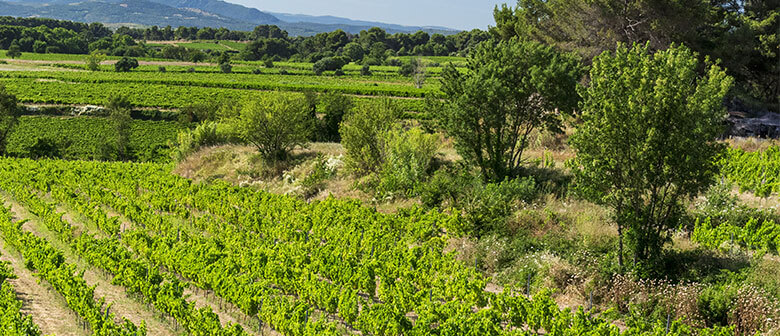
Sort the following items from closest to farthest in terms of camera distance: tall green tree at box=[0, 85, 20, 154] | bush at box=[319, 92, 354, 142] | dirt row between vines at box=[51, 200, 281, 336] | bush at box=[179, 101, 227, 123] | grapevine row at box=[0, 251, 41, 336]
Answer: grapevine row at box=[0, 251, 41, 336]
dirt row between vines at box=[51, 200, 281, 336]
bush at box=[319, 92, 354, 142]
tall green tree at box=[0, 85, 20, 154]
bush at box=[179, 101, 227, 123]

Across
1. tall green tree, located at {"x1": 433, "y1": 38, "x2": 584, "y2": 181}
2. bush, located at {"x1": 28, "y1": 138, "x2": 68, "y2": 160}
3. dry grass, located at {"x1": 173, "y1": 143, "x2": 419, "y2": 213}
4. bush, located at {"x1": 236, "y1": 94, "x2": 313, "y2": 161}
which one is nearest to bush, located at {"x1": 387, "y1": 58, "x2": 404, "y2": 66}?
bush, located at {"x1": 28, "y1": 138, "x2": 68, "y2": 160}

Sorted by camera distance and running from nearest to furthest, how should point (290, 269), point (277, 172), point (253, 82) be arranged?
point (290, 269) → point (277, 172) → point (253, 82)

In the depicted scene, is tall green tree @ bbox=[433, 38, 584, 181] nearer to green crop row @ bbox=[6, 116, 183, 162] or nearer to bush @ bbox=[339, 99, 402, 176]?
bush @ bbox=[339, 99, 402, 176]

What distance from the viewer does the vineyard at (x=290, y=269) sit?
37.0ft

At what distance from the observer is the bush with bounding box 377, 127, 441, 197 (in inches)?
899

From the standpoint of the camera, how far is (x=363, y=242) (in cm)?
1684

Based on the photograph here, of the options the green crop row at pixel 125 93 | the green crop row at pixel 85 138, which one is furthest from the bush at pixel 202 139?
the green crop row at pixel 125 93

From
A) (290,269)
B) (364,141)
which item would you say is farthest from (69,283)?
(364,141)

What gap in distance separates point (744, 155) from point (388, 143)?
14160mm

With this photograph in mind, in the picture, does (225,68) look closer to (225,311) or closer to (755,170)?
(755,170)

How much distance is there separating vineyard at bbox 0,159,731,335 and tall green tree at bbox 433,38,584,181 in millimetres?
3774

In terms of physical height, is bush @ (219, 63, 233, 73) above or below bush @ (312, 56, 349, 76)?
below

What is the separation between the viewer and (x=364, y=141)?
85.7ft

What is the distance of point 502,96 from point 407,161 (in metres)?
4.95
